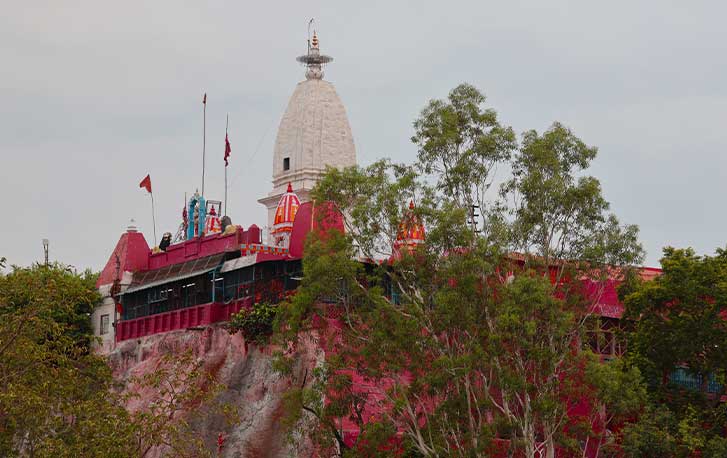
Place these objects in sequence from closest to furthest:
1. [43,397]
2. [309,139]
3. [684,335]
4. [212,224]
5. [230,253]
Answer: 1. [43,397]
2. [684,335]
3. [230,253]
4. [212,224]
5. [309,139]

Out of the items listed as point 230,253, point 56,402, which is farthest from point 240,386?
point 56,402

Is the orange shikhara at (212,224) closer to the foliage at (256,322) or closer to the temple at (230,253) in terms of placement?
the temple at (230,253)

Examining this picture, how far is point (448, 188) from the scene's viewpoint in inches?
1537

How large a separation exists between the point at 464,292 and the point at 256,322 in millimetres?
10498

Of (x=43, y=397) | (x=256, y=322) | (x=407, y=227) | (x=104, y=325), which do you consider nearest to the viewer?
(x=43, y=397)

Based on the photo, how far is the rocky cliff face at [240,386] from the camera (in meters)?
42.0

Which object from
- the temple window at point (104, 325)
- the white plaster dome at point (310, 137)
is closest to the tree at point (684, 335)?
the white plaster dome at point (310, 137)

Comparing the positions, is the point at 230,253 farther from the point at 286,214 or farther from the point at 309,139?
the point at 309,139

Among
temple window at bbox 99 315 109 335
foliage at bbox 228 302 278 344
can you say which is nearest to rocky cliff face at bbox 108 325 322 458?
foliage at bbox 228 302 278 344

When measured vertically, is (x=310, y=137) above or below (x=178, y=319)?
above

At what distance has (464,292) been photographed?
36.8m

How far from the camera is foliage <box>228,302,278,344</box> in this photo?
44.9 m

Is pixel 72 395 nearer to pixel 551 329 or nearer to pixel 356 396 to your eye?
pixel 356 396

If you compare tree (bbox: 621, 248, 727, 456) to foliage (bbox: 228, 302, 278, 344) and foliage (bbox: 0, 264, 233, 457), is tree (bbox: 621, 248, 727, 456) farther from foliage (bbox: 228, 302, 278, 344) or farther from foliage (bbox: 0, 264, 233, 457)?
foliage (bbox: 0, 264, 233, 457)
